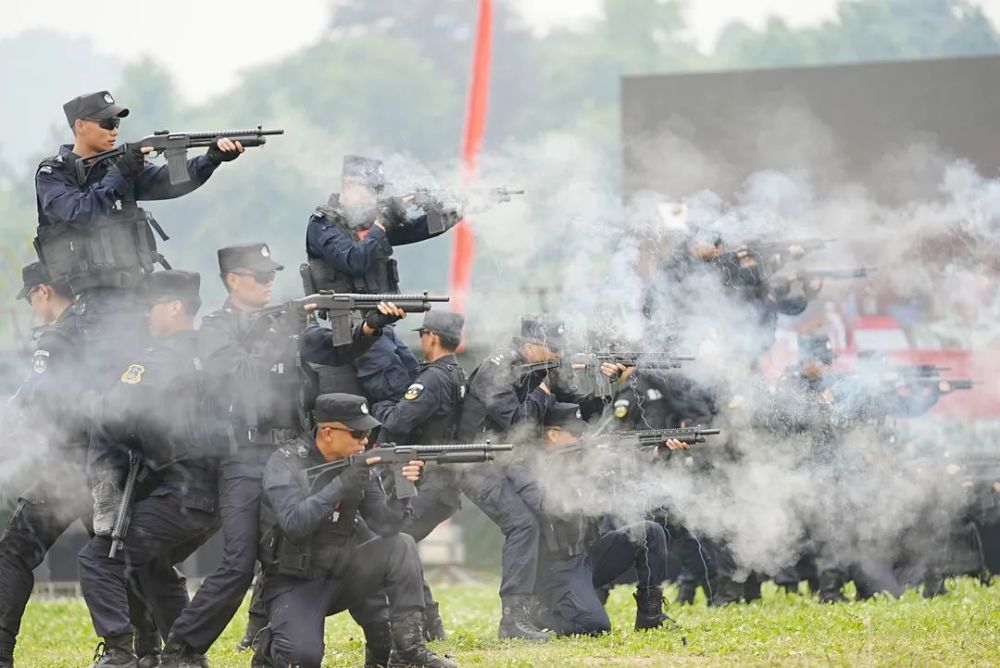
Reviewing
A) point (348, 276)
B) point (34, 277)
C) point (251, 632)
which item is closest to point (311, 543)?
point (348, 276)

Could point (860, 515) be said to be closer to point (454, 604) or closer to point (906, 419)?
point (906, 419)

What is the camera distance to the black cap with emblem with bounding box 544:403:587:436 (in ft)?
34.7

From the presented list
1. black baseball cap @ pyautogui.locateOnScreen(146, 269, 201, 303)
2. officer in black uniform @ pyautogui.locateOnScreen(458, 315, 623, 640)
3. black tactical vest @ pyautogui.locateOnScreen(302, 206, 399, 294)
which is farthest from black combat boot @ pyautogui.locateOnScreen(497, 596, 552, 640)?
black baseball cap @ pyautogui.locateOnScreen(146, 269, 201, 303)

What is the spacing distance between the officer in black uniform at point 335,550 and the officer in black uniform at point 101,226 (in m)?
1.32

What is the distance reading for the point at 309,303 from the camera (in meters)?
8.86

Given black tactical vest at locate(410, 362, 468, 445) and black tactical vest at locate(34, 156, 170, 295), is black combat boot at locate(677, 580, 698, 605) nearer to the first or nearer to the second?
black tactical vest at locate(410, 362, 468, 445)

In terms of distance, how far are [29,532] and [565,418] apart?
3.43 meters

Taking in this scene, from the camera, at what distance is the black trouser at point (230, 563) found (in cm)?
841

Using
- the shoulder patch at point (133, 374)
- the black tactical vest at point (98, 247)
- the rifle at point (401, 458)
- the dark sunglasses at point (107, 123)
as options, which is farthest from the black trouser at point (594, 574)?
the dark sunglasses at point (107, 123)

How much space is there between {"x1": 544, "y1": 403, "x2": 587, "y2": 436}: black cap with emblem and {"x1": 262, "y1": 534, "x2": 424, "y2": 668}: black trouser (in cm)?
213

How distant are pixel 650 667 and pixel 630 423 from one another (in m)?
3.47

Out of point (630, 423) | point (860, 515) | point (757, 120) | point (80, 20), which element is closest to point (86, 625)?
point (630, 423)

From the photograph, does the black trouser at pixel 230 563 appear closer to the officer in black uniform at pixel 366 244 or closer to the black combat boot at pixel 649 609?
the officer in black uniform at pixel 366 244

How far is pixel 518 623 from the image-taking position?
10.0m
